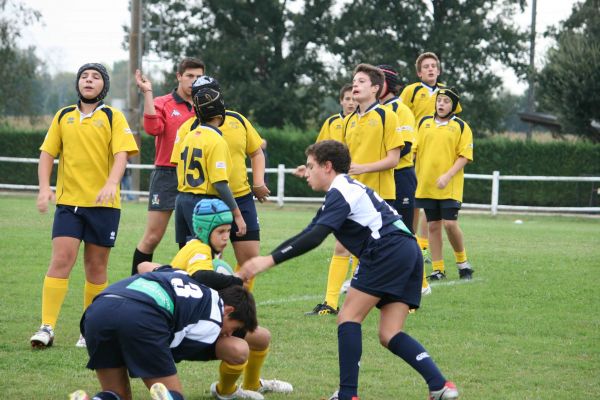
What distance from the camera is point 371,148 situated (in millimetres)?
8992

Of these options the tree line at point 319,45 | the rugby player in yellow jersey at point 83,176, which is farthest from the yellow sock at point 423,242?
the tree line at point 319,45

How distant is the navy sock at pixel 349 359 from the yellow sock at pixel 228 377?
610mm

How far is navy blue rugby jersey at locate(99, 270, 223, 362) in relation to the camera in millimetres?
5180

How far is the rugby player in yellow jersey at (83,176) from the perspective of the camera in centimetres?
749

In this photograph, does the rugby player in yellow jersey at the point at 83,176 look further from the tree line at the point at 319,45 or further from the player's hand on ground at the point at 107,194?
the tree line at the point at 319,45

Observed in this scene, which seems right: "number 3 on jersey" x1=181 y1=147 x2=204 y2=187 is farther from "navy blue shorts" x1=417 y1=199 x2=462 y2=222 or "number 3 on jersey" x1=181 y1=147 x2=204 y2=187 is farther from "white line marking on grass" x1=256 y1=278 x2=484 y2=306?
"navy blue shorts" x1=417 y1=199 x2=462 y2=222

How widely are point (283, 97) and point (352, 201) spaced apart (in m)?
38.7

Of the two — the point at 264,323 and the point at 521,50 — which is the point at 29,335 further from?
the point at 521,50

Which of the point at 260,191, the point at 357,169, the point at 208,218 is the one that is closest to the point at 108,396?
the point at 208,218

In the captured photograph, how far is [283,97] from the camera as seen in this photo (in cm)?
4422

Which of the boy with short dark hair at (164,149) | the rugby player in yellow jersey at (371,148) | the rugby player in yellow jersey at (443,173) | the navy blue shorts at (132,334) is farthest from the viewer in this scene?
the rugby player in yellow jersey at (443,173)

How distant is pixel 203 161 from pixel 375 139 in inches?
83.1

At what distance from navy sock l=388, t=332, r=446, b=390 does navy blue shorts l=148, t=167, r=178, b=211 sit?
356cm

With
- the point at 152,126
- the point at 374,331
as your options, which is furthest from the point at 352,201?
the point at 152,126
